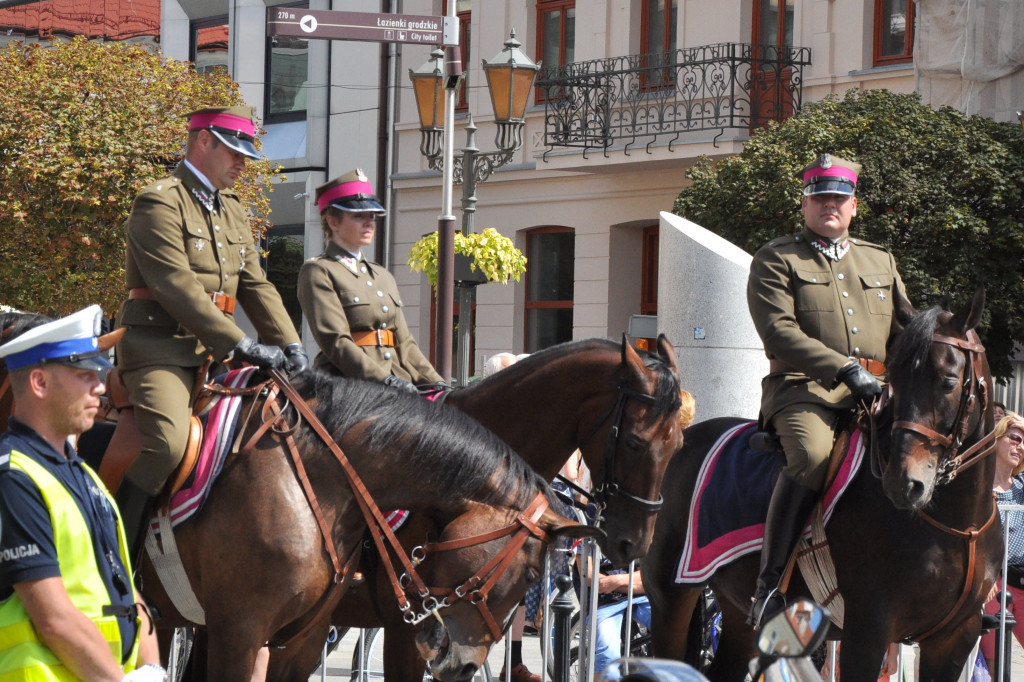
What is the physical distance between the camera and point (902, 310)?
6.41 m

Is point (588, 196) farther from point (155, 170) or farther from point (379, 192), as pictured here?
point (155, 170)

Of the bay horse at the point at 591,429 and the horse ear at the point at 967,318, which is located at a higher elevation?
the horse ear at the point at 967,318

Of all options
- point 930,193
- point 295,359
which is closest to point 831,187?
point 295,359

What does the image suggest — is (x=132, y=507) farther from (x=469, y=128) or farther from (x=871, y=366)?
(x=469, y=128)

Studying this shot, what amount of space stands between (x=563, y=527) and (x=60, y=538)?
2.03m

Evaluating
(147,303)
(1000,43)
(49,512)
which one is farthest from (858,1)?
(49,512)

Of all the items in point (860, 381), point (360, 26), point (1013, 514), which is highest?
point (360, 26)

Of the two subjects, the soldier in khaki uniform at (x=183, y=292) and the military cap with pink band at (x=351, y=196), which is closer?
the soldier in khaki uniform at (x=183, y=292)

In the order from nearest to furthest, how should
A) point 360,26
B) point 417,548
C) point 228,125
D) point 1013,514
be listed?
1. point 417,548
2. point 228,125
3. point 1013,514
4. point 360,26

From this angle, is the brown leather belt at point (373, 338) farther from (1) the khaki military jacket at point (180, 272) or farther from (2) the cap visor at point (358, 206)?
(1) the khaki military jacket at point (180, 272)

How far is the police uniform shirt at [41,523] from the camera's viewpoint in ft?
11.0

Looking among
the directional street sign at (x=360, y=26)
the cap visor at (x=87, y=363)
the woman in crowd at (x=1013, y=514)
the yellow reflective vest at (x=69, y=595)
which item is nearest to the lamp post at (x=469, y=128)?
the directional street sign at (x=360, y=26)

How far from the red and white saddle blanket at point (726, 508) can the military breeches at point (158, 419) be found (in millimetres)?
2570

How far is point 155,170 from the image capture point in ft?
62.8
